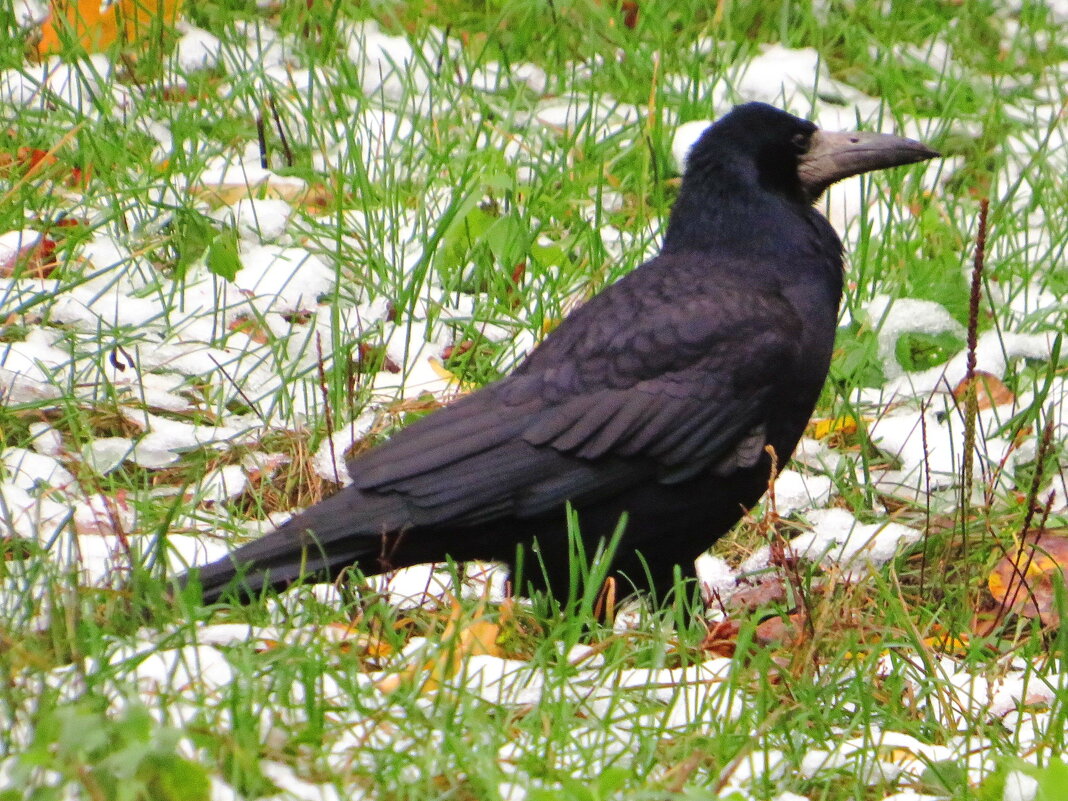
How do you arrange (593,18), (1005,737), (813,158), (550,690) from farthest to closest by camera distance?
(593,18) → (813,158) → (1005,737) → (550,690)

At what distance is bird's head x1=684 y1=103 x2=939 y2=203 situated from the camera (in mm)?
3988

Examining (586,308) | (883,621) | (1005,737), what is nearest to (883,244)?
(586,308)

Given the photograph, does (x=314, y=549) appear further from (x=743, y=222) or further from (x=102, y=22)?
(x=102, y=22)

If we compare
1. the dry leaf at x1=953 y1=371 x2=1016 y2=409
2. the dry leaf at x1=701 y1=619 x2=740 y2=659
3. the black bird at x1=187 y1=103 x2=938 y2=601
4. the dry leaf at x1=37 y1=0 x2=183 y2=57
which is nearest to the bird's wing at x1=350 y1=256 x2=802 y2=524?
the black bird at x1=187 y1=103 x2=938 y2=601

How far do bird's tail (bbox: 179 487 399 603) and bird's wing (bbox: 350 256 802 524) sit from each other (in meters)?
A: 0.07

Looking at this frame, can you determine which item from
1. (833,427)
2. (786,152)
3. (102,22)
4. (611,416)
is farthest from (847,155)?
(102,22)

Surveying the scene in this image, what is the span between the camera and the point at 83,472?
11.2 ft

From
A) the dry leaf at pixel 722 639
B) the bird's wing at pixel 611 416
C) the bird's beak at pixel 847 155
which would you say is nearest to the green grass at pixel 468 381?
the dry leaf at pixel 722 639

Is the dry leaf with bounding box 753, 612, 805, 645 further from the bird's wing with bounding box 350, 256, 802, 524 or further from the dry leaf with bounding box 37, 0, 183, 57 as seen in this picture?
the dry leaf with bounding box 37, 0, 183, 57

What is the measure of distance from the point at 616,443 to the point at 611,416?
0.06 meters

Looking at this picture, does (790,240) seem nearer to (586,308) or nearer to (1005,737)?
(586,308)

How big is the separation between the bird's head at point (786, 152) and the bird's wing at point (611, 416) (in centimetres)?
48

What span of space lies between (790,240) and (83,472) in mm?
1685

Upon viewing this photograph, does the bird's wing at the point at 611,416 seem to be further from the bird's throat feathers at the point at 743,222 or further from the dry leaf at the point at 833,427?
the dry leaf at the point at 833,427
